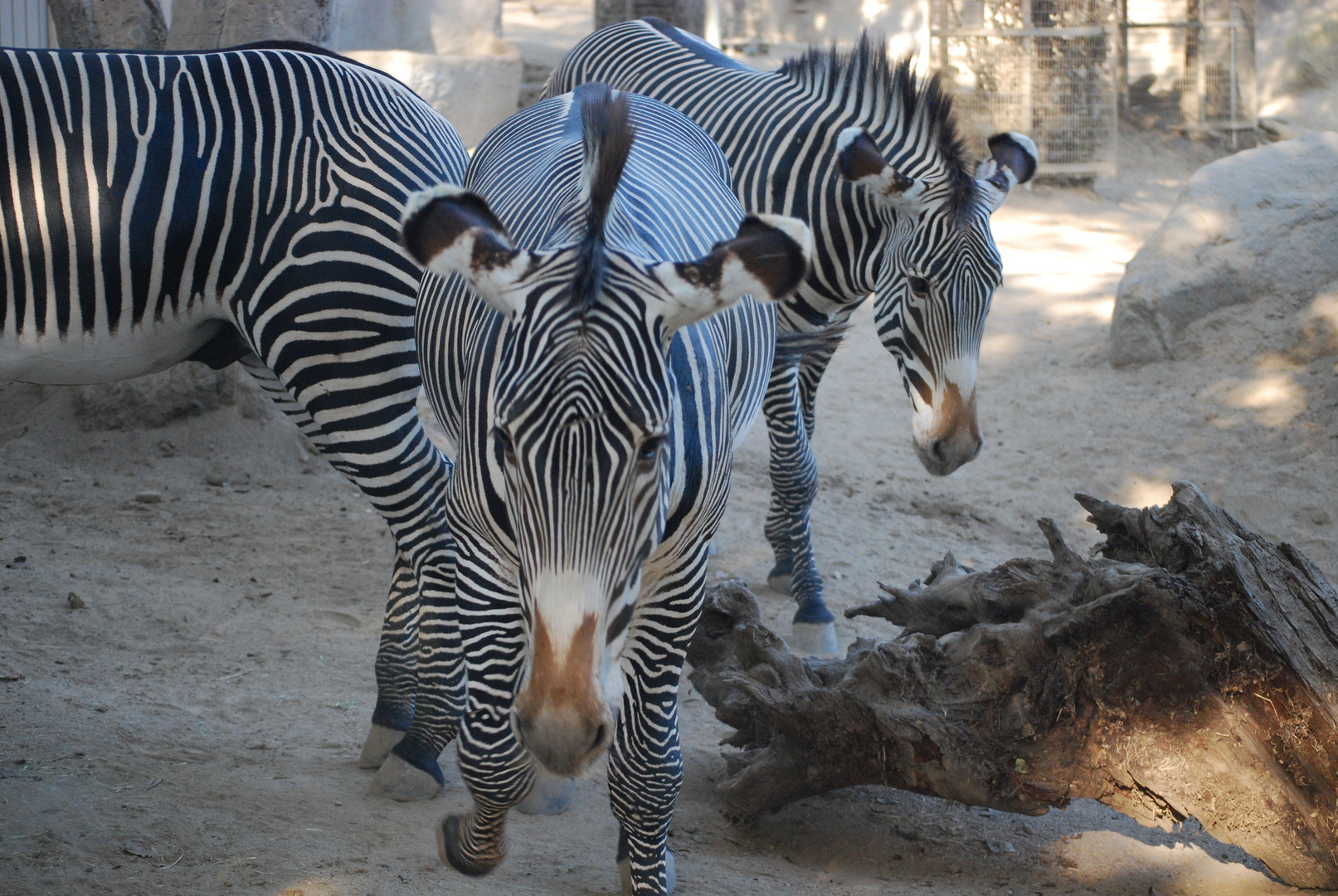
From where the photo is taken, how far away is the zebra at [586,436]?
2055 millimetres

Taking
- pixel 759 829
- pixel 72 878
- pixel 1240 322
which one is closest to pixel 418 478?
pixel 72 878

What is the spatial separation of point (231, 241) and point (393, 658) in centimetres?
159

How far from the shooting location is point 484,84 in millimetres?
13133

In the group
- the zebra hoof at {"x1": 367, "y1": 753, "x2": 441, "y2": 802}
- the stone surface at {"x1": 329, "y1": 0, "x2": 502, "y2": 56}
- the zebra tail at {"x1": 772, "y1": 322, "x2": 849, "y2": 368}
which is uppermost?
the stone surface at {"x1": 329, "y1": 0, "x2": 502, "y2": 56}

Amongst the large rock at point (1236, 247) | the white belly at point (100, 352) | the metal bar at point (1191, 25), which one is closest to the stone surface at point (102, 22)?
the white belly at point (100, 352)

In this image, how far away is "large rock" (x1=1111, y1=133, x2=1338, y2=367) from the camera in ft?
26.0

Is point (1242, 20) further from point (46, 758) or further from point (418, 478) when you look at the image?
point (46, 758)

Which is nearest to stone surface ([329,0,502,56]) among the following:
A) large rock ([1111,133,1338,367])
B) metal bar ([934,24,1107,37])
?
metal bar ([934,24,1107,37])

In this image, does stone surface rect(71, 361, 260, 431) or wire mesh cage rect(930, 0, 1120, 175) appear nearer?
stone surface rect(71, 361, 260, 431)

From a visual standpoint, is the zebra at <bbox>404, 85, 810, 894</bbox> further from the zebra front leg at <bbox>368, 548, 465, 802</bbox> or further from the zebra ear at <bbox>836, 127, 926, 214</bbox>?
the zebra ear at <bbox>836, 127, 926, 214</bbox>

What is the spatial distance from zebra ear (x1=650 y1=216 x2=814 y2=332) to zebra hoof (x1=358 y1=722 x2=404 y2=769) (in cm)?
230

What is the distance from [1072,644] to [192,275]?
302 centimetres

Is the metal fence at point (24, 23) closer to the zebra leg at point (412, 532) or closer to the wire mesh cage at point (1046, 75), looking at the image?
the zebra leg at point (412, 532)

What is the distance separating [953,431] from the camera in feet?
14.3
